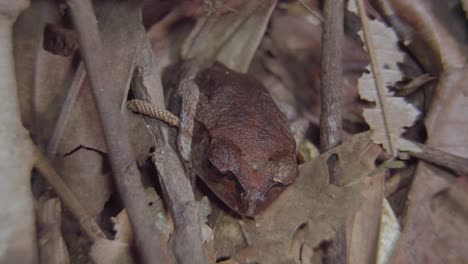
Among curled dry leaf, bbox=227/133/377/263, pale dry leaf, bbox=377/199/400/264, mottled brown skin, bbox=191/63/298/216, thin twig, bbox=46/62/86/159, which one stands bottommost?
pale dry leaf, bbox=377/199/400/264

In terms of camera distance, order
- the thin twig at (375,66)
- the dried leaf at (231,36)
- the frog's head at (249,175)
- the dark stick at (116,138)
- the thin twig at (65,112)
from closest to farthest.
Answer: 1. the dark stick at (116,138)
2. the thin twig at (65,112)
3. the frog's head at (249,175)
4. the thin twig at (375,66)
5. the dried leaf at (231,36)

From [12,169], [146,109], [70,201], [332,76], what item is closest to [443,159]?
[332,76]

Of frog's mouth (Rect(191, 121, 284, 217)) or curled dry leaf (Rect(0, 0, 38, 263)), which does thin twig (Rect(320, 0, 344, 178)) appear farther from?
curled dry leaf (Rect(0, 0, 38, 263))

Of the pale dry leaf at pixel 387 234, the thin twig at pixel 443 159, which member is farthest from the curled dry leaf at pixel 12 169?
the thin twig at pixel 443 159

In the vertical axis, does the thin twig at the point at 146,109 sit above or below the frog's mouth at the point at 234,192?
above

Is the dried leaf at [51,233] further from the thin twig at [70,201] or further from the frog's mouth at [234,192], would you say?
the frog's mouth at [234,192]

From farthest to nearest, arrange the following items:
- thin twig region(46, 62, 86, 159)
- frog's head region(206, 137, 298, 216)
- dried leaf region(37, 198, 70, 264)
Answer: frog's head region(206, 137, 298, 216)
thin twig region(46, 62, 86, 159)
dried leaf region(37, 198, 70, 264)

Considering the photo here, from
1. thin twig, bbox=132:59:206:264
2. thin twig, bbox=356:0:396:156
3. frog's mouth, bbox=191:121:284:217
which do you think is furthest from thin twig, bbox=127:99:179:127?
thin twig, bbox=356:0:396:156
